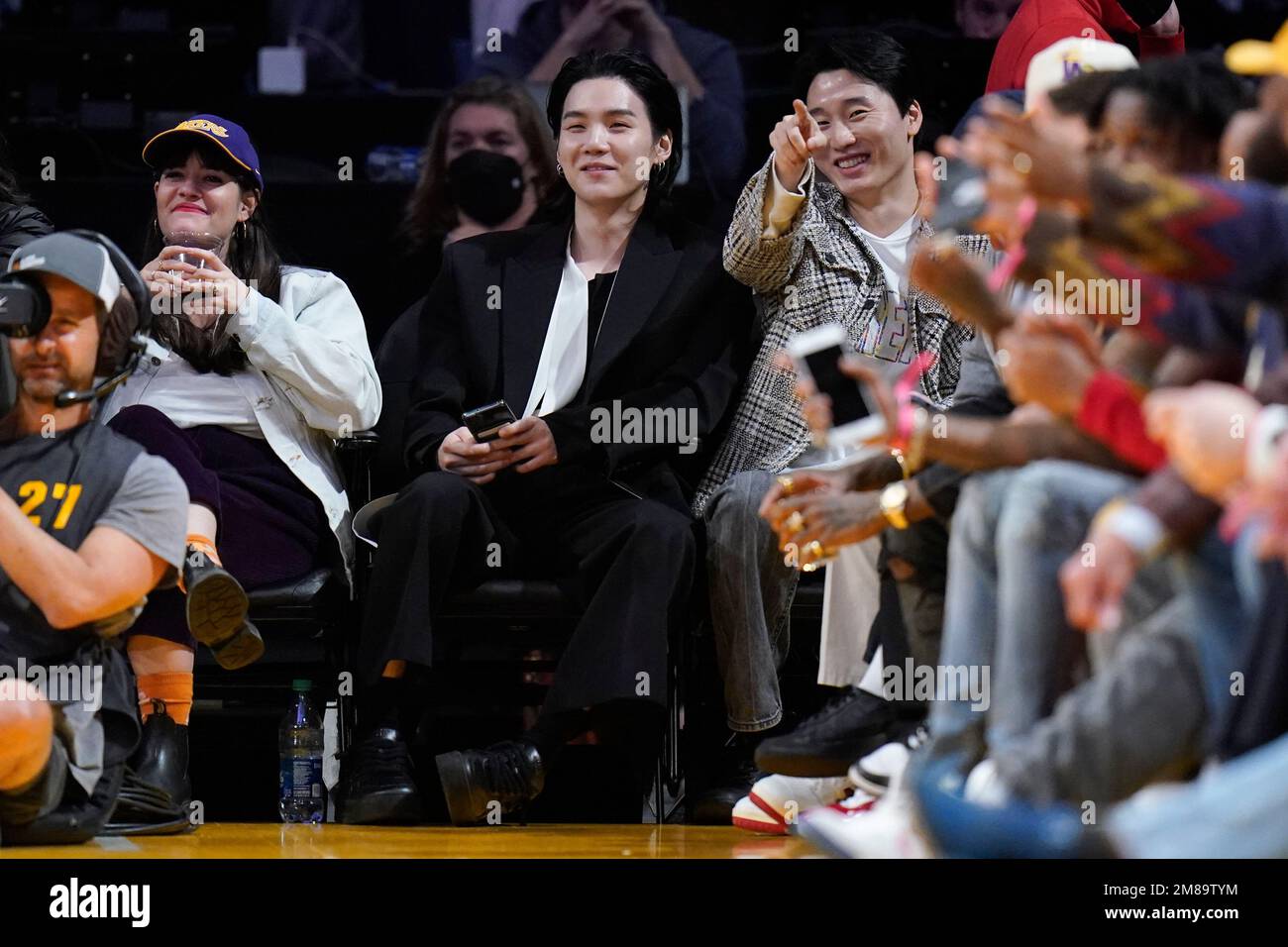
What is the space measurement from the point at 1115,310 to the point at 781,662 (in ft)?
4.37

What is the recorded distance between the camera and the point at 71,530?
92.4 inches

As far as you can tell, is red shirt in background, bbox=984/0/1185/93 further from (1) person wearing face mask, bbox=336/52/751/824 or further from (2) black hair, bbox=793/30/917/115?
(1) person wearing face mask, bbox=336/52/751/824

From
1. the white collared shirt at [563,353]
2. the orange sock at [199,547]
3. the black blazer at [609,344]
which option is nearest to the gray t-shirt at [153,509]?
the orange sock at [199,547]

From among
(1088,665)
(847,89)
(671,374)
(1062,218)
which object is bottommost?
(1088,665)

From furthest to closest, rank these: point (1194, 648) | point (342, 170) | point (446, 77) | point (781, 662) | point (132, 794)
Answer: point (446, 77)
point (342, 170)
point (781, 662)
point (132, 794)
point (1194, 648)

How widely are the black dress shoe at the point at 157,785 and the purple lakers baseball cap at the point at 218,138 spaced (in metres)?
1.04

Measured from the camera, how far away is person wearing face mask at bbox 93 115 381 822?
299 cm

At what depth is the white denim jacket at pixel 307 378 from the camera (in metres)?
3.04

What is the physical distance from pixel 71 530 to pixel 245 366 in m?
0.86

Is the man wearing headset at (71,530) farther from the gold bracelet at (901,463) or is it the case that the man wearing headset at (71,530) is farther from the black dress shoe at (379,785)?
the gold bracelet at (901,463)

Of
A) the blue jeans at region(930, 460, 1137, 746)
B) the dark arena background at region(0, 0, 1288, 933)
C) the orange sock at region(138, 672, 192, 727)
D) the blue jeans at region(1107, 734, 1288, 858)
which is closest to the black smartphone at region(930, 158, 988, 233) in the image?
the dark arena background at region(0, 0, 1288, 933)

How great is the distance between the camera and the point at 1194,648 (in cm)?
159
